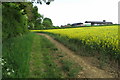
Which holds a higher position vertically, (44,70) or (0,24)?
(0,24)

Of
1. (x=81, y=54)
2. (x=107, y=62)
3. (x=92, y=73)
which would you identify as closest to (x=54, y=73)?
(x=92, y=73)

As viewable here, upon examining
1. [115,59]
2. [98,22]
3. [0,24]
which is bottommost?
[115,59]

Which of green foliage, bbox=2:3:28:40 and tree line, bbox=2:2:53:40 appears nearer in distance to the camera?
green foliage, bbox=2:3:28:40

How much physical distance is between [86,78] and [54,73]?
1290 mm

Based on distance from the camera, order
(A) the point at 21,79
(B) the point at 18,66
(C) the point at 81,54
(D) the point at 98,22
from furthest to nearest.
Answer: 1. (D) the point at 98,22
2. (C) the point at 81,54
3. (B) the point at 18,66
4. (A) the point at 21,79

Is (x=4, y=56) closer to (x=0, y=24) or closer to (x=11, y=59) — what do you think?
(x=11, y=59)

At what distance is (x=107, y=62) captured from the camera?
21.0 feet

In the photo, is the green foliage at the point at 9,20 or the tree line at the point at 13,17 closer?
the green foliage at the point at 9,20

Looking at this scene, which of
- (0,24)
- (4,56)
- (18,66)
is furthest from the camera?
(0,24)

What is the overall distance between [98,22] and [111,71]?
97.2 meters

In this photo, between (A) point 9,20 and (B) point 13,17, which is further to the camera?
(B) point 13,17

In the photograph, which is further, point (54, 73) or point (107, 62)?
point (107, 62)

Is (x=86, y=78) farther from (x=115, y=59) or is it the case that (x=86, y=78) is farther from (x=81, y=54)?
(x=81, y=54)

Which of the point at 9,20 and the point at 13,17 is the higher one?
the point at 13,17
